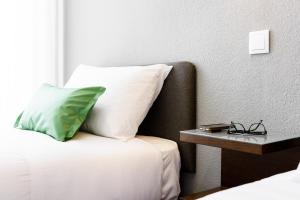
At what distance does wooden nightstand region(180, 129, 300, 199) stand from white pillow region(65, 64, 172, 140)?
0.42 m

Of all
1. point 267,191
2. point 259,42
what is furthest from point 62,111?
point 267,191

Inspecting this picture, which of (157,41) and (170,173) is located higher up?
(157,41)

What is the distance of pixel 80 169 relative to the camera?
56.0 inches

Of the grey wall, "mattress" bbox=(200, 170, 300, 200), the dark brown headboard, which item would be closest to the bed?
the dark brown headboard

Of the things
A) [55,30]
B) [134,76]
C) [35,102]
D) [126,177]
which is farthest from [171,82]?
[55,30]

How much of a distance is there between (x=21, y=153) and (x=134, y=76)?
73 cm

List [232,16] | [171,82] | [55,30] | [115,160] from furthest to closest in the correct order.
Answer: [55,30], [171,82], [232,16], [115,160]

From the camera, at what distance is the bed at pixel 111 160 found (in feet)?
4.32

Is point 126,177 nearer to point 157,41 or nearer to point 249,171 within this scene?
point 249,171

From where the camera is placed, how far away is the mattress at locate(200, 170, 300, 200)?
784 millimetres

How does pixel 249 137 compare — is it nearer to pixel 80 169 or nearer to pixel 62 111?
pixel 80 169

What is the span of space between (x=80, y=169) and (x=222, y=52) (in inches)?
34.1

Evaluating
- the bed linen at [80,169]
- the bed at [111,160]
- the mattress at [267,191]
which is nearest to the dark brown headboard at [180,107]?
the bed at [111,160]

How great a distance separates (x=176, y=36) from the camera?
197 centimetres
